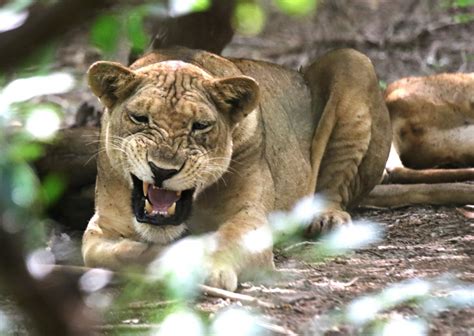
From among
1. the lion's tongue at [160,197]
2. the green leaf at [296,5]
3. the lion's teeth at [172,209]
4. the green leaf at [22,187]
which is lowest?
the lion's teeth at [172,209]

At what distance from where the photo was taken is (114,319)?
2.86m

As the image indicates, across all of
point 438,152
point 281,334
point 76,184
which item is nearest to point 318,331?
point 281,334

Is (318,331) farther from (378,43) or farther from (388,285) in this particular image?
(378,43)

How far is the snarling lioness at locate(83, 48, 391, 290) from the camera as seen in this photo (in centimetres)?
354

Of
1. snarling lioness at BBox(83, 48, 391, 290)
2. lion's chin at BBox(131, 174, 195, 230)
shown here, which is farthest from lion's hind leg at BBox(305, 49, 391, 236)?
lion's chin at BBox(131, 174, 195, 230)

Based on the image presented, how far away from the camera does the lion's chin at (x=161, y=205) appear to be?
3617 mm

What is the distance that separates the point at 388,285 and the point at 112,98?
142cm

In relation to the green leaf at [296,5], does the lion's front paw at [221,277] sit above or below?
below

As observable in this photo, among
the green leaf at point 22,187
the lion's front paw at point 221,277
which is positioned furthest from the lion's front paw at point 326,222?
the green leaf at point 22,187

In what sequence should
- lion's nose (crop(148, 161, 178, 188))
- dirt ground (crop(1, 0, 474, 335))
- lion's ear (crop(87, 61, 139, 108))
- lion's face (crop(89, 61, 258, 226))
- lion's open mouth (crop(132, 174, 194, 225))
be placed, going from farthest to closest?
lion's ear (crop(87, 61, 139, 108)) → lion's open mouth (crop(132, 174, 194, 225)) → lion's face (crop(89, 61, 258, 226)) → lion's nose (crop(148, 161, 178, 188)) → dirt ground (crop(1, 0, 474, 335))

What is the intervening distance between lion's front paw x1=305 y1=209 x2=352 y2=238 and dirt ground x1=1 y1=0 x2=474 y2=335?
0.80ft

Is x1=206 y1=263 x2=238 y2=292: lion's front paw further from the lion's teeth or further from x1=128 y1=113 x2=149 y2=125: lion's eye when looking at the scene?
x1=128 y1=113 x2=149 y2=125: lion's eye

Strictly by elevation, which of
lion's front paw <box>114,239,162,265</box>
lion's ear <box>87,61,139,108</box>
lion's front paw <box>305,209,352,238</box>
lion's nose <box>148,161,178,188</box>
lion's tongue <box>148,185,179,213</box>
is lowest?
lion's front paw <box>305,209,352,238</box>

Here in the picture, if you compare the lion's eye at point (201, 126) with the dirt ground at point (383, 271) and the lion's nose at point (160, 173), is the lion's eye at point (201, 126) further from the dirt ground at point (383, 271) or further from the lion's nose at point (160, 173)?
the dirt ground at point (383, 271)
